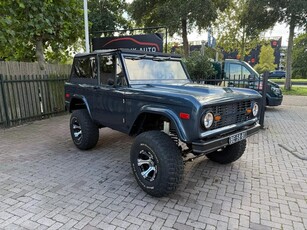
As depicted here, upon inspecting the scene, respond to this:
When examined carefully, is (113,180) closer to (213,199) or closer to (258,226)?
(213,199)

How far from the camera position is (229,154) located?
3.96m

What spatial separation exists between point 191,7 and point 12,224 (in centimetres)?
1472

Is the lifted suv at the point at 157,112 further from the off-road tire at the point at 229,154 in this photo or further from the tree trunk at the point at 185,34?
the tree trunk at the point at 185,34

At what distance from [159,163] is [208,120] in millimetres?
817

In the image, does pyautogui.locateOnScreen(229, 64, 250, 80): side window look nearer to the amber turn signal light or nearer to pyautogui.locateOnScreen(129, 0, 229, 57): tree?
pyautogui.locateOnScreen(129, 0, 229, 57): tree

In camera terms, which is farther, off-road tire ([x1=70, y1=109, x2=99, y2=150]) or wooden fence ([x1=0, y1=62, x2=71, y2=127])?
wooden fence ([x1=0, y1=62, x2=71, y2=127])

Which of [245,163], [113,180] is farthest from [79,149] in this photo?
[245,163]

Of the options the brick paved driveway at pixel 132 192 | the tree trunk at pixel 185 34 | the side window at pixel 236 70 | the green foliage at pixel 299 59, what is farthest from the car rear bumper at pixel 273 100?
the green foliage at pixel 299 59

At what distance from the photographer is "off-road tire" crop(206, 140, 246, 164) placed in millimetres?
3843

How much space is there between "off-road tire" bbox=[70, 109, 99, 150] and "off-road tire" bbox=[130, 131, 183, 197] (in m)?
1.67

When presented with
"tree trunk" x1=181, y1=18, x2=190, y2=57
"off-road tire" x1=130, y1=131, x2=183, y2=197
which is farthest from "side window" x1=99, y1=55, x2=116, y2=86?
"tree trunk" x1=181, y1=18, x2=190, y2=57

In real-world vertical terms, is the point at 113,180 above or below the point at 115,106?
below

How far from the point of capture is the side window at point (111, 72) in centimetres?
366

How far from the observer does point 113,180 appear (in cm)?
352
